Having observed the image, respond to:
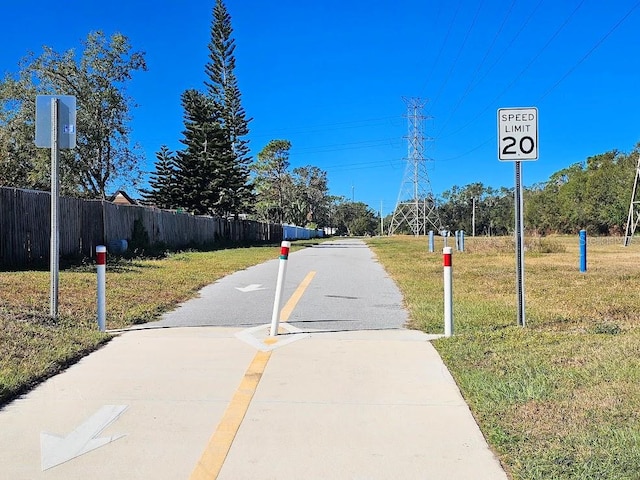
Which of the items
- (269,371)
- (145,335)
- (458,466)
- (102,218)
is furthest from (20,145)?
(458,466)

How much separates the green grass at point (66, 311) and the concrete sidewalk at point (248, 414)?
235 millimetres

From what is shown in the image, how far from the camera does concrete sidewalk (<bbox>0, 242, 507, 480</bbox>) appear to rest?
366 cm

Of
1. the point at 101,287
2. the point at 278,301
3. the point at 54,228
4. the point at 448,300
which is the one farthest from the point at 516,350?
the point at 54,228

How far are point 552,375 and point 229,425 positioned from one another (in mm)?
2906

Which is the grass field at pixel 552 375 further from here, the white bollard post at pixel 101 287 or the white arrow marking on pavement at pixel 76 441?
the white bollard post at pixel 101 287

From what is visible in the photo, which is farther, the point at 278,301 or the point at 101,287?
the point at 101,287

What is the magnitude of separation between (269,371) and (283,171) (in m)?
80.2

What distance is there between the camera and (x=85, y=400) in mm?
4844

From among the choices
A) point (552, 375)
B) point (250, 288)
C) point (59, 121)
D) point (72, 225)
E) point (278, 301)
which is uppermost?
point (59, 121)

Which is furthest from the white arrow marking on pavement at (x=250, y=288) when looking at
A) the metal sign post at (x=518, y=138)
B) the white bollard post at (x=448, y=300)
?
the metal sign post at (x=518, y=138)

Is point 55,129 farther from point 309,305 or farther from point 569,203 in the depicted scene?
point 569,203

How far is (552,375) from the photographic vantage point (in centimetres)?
538

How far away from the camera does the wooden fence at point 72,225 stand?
1362 centimetres

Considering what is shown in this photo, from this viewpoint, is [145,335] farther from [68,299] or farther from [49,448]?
[49,448]
